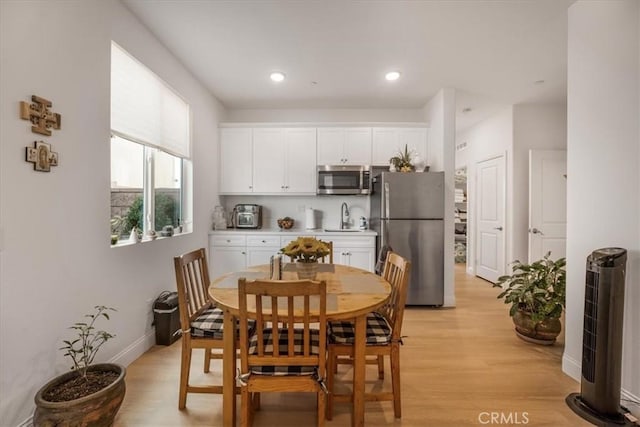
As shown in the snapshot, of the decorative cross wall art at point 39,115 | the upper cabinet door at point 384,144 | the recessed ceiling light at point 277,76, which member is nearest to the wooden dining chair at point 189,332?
the decorative cross wall art at point 39,115

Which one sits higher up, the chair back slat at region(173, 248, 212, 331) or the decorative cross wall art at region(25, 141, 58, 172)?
the decorative cross wall art at region(25, 141, 58, 172)

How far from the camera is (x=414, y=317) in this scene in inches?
135

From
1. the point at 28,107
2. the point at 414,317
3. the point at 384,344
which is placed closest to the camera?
the point at 28,107

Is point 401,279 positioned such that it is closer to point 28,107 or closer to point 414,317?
point 414,317

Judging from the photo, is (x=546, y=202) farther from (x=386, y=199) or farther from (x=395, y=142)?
(x=386, y=199)

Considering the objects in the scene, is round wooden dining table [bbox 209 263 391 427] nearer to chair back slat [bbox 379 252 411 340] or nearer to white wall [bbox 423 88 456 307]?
chair back slat [bbox 379 252 411 340]

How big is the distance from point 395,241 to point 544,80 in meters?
2.59

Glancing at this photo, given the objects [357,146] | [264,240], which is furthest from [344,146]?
[264,240]

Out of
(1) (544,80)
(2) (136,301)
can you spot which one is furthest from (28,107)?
(1) (544,80)

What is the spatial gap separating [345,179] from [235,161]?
1.61 meters

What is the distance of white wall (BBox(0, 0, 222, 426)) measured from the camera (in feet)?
4.79

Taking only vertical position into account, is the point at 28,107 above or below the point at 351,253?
above

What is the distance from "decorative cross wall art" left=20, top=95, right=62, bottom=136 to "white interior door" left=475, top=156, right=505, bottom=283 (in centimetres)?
526

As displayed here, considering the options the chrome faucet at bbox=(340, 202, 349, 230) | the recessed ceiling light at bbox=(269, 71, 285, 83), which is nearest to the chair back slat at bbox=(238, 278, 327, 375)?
the recessed ceiling light at bbox=(269, 71, 285, 83)
